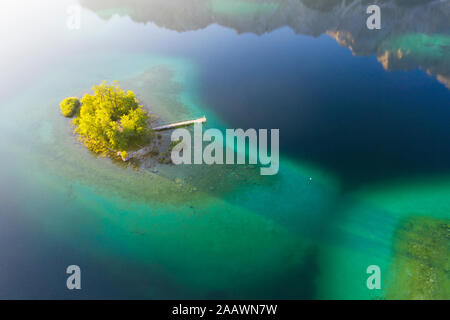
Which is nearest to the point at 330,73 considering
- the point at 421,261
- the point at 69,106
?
the point at 421,261

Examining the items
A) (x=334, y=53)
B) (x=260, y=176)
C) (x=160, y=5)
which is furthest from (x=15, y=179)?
(x=160, y=5)

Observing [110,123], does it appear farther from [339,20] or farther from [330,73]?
[339,20]

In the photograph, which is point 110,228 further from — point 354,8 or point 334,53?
point 354,8

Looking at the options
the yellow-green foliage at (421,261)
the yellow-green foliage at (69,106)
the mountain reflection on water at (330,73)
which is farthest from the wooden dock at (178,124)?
the yellow-green foliage at (421,261)

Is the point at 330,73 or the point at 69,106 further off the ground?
the point at 330,73

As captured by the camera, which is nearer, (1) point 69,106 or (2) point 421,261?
(2) point 421,261

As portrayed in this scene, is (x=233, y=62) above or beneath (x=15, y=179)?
above
